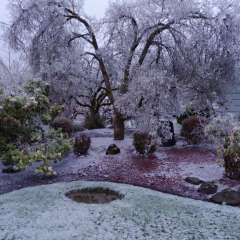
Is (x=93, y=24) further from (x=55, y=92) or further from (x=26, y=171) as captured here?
(x=26, y=171)

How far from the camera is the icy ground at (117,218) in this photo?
5648 mm

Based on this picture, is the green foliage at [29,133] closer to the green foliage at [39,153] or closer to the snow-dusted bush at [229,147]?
the green foliage at [39,153]

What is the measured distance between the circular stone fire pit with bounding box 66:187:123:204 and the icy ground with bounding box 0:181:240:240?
0.56 ft

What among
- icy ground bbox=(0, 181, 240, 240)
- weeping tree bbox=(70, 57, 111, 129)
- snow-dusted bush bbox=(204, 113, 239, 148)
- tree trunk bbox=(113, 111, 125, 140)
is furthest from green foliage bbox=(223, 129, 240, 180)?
weeping tree bbox=(70, 57, 111, 129)

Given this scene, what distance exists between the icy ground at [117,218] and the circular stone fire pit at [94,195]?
0.56 feet

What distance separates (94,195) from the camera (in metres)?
7.63

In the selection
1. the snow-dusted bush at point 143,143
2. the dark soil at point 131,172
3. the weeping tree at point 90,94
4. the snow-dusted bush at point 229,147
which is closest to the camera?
the dark soil at point 131,172

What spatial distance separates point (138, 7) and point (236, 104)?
5931mm

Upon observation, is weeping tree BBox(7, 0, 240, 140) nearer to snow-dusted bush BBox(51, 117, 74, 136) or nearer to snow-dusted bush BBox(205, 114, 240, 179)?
snow-dusted bush BBox(51, 117, 74, 136)

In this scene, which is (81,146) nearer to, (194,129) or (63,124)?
(63,124)

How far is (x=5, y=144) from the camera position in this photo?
8625 mm

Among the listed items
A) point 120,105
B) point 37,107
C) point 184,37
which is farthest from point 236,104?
point 37,107

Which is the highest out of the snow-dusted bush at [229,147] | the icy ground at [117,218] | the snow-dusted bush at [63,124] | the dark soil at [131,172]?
the snow-dusted bush at [63,124]

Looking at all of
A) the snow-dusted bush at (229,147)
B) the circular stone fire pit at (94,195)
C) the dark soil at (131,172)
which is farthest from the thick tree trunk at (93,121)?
the circular stone fire pit at (94,195)
